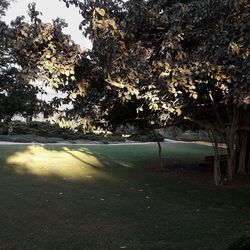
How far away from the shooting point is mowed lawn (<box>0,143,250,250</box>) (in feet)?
22.0

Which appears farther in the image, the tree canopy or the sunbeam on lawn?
the sunbeam on lawn

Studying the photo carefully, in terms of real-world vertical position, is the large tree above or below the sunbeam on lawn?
above

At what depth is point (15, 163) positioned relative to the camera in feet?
57.0

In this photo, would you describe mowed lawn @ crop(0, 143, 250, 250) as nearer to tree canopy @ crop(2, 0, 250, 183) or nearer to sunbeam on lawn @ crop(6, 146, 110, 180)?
sunbeam on lawn @ crop(6, 146, 110, 180)

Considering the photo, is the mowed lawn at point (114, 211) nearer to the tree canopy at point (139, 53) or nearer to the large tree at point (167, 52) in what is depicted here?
the tree canopy at point (139, 53)

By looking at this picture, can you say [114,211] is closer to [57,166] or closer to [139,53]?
[139,53]

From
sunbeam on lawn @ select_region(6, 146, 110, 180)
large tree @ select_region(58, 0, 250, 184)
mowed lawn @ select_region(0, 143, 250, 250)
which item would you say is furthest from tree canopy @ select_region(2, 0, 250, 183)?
sunbeam on lawn @ select_region(6, 146, 110, 180)

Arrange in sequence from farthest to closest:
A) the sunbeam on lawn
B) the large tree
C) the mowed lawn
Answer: the sunbeam on lawn → the mowed lawn → the large tree

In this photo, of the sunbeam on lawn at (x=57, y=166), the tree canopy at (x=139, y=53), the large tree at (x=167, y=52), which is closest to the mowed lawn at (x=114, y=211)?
the sunbeam on lawn at (x=57, y=166)

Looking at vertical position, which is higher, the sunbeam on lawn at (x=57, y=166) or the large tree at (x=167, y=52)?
the large tree at (x=167, y=52)

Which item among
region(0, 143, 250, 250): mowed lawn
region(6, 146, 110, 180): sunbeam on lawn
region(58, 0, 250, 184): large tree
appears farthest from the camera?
region(6, 146, 110, 180): sunbeam on lawn

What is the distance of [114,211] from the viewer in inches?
349

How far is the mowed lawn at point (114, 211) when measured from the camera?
22.0 feet

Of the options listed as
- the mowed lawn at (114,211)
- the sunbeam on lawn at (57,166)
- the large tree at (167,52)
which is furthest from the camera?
the sunbeam on lawn at (57,166)
